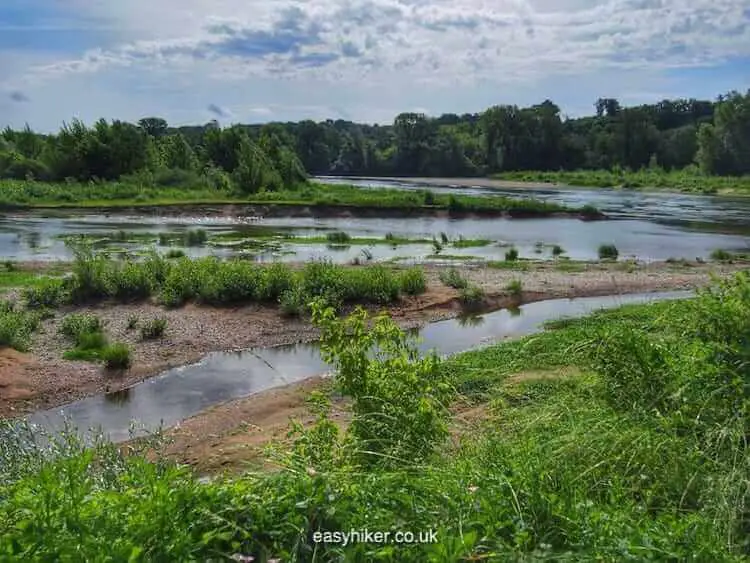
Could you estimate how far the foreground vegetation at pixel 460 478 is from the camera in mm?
3982

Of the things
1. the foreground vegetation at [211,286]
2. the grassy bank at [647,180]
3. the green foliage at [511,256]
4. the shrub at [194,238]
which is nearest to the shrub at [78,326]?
the foreground vegetation at [211,286]

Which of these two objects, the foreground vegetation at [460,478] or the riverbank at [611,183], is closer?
the foreground vegetation at [460,478]

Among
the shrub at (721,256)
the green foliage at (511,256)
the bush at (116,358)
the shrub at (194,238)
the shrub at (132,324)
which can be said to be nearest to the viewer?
the bush at (116,358)

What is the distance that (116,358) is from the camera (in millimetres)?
14195

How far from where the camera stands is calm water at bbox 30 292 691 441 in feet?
39.2

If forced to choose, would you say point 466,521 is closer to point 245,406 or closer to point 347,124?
point 245,406

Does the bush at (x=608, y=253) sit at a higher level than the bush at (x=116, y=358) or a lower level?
lower

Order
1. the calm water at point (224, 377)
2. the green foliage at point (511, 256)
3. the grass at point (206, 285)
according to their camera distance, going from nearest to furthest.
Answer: the calm water at point (224, 377), the grass at point (206, 285), the green foliage at point (511, 256)

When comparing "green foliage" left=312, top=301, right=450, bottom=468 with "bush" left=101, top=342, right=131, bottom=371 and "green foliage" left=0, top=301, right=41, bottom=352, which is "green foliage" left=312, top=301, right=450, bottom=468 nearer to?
"bush" left=101, top=342, right=131, bottom=371

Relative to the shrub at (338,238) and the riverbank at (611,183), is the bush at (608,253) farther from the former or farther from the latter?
the riverbank at (611,183)

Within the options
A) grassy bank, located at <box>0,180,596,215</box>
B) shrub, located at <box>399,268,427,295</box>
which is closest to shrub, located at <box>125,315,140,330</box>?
shrub, located at <box>399,268,427,295</box>

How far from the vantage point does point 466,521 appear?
4270 mm

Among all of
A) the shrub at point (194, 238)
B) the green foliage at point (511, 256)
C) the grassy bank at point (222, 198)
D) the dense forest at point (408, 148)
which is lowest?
the green foliage at point (511, 256)

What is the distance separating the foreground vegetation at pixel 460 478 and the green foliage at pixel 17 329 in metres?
8.26
